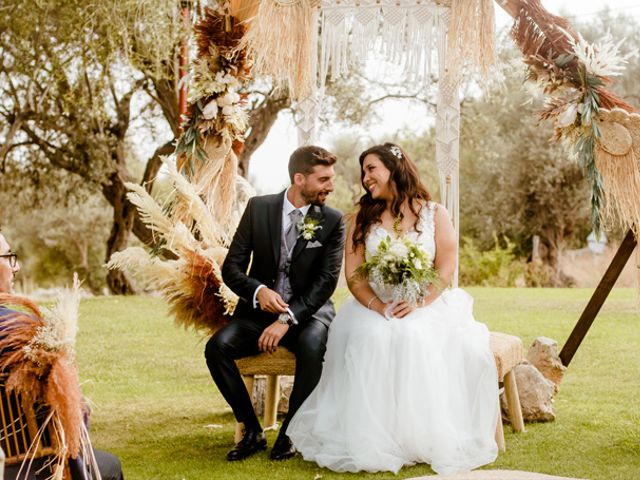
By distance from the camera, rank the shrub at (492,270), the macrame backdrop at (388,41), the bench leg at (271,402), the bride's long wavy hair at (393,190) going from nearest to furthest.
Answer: the bride's long wavy hair at (393,190) → the macrame backdrop at (388,41) → the bench leg at (271,402) → the shrub at (492,270)

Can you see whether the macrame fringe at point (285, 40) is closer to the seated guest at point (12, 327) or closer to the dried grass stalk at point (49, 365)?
the seated guest at point (12, 327)

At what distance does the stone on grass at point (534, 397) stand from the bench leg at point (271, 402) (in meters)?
1.31

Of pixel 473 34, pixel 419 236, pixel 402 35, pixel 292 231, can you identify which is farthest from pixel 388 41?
pixel 292 231

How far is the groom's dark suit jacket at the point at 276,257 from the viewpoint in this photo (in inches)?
183

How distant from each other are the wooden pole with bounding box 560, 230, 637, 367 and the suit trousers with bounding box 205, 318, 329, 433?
5.81 ft

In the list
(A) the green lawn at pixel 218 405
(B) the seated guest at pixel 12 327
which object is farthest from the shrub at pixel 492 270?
(B) the seated guest at pixel 12 327

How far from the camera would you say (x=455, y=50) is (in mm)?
5000

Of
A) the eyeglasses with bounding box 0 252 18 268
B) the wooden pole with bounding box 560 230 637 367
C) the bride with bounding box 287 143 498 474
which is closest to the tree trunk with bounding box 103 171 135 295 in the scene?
the wooden pole with bounding box 560 230 637 367

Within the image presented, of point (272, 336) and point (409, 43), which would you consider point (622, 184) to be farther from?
point (272, 336)

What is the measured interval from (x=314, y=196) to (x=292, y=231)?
23 cm

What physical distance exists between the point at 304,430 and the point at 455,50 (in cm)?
225

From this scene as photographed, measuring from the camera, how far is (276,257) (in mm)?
4727

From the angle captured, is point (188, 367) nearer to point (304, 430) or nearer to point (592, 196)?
point (304, 430)

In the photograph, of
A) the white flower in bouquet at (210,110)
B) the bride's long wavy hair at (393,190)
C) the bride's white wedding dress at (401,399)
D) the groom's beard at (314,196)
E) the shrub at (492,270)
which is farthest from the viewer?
the shrub at (492,270)
